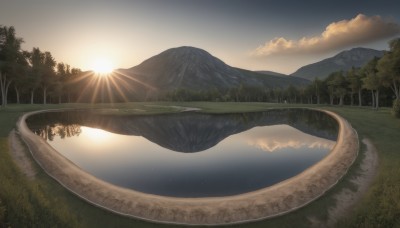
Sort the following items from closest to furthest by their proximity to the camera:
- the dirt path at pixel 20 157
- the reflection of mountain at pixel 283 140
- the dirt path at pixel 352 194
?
1. the dirt path at pixel 352 194
2. the dirt path at pixel 20 157
3. the reflection of mountain at pixel 283 140

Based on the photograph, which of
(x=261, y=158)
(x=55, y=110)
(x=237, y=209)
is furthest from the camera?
(x=55, y=110)

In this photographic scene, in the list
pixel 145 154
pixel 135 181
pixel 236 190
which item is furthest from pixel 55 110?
pixel 236 190

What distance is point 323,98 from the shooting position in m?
130

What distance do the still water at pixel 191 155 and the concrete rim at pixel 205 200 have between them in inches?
93.2

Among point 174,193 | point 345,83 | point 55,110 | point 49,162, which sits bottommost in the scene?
point 174,193

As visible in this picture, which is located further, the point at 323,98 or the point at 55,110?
the point at 323,98

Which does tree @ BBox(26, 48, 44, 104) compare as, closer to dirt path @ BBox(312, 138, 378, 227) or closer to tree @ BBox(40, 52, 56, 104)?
tree @ BBox(40, 52, 56, 104)

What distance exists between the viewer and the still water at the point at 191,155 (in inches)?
827

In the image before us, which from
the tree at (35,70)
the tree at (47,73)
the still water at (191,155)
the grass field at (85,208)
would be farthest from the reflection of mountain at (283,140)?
the tree at (47,73)

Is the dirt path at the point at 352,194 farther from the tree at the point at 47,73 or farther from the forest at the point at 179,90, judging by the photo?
the tree at the point at 47,73

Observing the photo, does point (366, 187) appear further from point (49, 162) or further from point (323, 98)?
point (323, 98)

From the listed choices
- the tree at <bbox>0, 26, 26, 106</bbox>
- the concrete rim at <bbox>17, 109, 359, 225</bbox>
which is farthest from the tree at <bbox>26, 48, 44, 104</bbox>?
the concrete rim at <bbox>17, 109, 359, 225</bbox>

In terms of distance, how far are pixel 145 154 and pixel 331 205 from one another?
20808mm

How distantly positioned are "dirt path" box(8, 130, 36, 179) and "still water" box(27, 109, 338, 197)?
A: 15.2 feet
